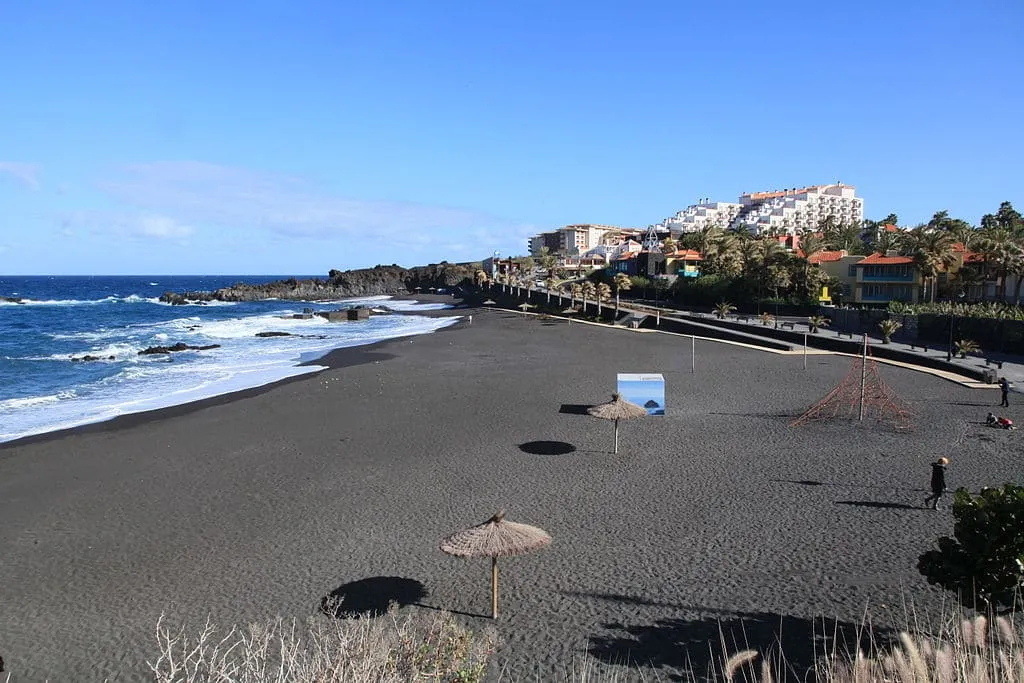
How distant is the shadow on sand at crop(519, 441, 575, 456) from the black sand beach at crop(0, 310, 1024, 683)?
0.22 m

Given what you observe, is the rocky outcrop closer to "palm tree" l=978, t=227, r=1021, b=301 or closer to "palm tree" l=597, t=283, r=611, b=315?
"palm tree" l=597, t=283, r=611, b=315

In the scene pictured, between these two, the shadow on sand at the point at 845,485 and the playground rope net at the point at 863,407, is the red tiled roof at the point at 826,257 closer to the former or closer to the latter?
the playground rope net at the point at 863,407

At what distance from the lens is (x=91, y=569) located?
11141 mm

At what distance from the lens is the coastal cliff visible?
100125mm

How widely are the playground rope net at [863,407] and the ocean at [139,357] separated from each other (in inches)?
854

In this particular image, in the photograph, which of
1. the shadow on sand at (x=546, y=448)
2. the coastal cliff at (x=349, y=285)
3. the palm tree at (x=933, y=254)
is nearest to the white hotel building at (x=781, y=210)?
the coastal cliff at (x=349, y=285)

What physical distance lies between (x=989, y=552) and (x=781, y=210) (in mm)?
158722

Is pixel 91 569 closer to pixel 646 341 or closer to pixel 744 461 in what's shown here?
pixel 744 461

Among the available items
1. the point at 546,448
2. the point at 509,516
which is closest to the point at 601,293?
the point at 546,448

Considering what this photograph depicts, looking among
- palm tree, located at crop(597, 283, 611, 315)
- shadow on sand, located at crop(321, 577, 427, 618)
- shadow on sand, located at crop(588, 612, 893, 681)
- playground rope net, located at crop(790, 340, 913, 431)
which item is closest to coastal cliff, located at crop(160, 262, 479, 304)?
palm tree, located at crop(597, 283, 611, 315)

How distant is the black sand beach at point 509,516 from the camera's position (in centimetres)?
936

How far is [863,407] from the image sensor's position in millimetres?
20672

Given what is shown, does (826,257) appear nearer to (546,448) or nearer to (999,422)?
(999,422)

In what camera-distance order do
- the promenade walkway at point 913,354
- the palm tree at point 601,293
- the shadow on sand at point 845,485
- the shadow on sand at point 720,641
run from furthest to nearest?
the palm tree at point 601,293
the promenade walkway at point 913,354
the shadow on sand at point 845,485
the shadow on sand at point 720,641
